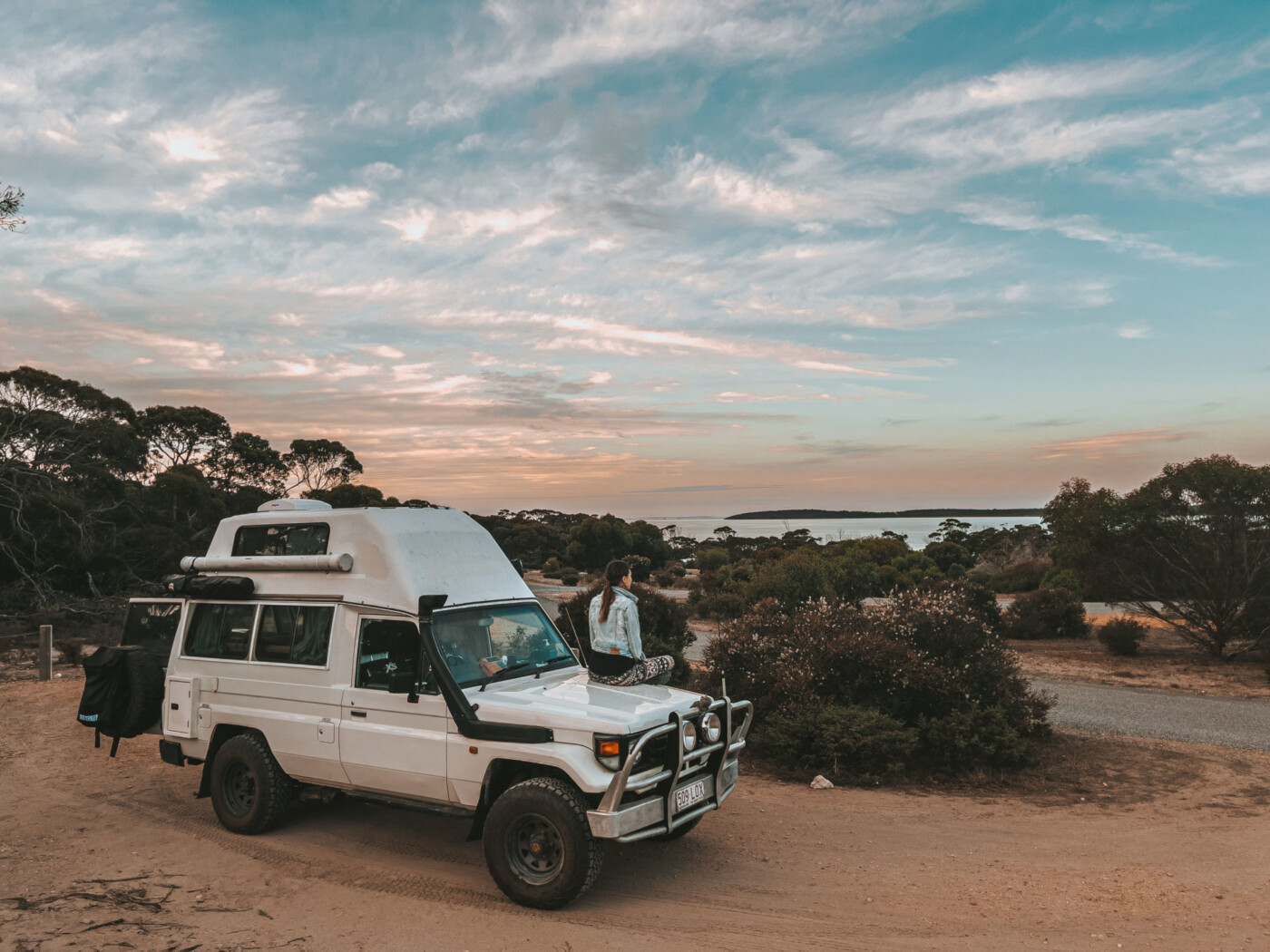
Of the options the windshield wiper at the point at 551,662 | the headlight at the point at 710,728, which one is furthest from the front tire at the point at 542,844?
the windshield wiper at the point at 551,662

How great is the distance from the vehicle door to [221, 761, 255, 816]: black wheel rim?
1.34 metres

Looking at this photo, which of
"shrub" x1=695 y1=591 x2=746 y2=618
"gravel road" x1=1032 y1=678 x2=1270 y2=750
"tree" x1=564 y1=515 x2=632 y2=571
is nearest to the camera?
"gravel road" x1=1032 y1=678 x2=1270 y2=750

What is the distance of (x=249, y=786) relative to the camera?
289 inches

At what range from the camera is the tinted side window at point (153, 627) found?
8359 millimetres

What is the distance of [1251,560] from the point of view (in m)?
20.3

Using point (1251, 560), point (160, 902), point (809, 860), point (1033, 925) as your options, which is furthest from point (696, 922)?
point (1251, 560)

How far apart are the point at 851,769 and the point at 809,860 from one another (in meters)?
3.33

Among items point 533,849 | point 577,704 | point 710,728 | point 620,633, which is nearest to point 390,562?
point 577,704

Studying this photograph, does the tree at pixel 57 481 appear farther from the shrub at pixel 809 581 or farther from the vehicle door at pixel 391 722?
the vehicle door at pixel 391 722

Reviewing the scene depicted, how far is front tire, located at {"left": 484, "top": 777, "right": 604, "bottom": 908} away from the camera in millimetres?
5504

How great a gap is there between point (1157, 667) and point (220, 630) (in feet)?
68.0

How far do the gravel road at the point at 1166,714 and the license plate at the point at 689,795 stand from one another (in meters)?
9.56

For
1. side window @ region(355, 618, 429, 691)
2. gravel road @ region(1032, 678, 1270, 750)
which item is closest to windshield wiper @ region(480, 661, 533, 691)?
side window @ region(355, 618, 429, 691)

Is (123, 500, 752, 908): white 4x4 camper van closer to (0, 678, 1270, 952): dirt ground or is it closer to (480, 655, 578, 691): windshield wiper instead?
(480, 655, 578, 691): windshield wiper
